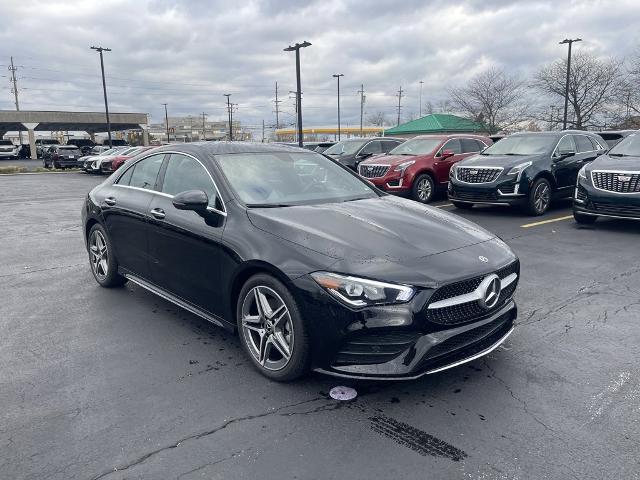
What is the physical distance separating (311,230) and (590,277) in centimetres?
394

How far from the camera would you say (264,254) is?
3.29 meters

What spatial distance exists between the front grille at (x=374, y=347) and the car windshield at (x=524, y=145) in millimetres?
8935

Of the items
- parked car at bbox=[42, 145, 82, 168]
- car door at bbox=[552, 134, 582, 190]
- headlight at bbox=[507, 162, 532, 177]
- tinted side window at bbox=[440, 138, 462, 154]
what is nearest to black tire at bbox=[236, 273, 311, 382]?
headlight at bbox=[507, 162, 532, 177]

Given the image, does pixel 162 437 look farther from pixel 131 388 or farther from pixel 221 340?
pixel 221 340

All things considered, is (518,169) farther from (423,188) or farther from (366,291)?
(366,291)

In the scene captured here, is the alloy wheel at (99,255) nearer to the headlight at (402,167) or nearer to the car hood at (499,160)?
the car hood at (499,160)

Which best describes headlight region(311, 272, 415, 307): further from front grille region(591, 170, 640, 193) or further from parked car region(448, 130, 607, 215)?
parked car region(448, 130, 607, 215)

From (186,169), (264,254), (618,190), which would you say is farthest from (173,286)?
(618,190)

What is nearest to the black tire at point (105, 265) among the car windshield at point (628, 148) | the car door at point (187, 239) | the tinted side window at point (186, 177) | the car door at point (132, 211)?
the car door at point (132, 211)

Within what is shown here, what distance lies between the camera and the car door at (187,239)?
3.76 metres

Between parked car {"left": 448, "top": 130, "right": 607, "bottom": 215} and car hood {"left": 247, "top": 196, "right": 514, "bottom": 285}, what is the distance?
6.47 metres

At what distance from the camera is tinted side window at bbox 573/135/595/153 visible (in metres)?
11.2

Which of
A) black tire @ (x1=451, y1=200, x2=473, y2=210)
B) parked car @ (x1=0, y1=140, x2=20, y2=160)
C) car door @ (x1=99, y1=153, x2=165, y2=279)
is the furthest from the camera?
parked car @ (x1=0, y1=140, x2=20, y2=160)

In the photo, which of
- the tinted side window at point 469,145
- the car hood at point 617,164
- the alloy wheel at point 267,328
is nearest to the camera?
the alloy wheel at point 267,328
